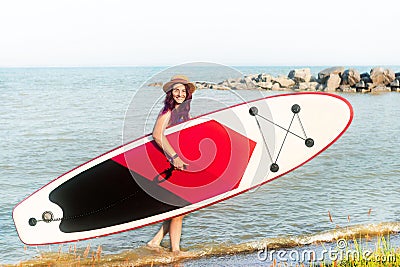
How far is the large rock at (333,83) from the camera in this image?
1156 inches

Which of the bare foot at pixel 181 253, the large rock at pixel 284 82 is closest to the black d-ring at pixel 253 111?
the bare foot at pixel 181 253

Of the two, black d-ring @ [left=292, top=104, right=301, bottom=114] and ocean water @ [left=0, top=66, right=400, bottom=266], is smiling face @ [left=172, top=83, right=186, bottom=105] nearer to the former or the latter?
ocean water @ [left=0, top=66, right=400, bottom=266]

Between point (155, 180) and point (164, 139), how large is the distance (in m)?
0.48

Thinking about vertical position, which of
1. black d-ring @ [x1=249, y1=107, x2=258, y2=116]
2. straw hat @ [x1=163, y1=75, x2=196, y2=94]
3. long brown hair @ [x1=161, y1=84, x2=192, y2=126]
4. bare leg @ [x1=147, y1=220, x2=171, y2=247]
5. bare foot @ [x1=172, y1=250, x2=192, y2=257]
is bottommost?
bare foot @ [x1=172, y1=250, x2=192, y2=257]

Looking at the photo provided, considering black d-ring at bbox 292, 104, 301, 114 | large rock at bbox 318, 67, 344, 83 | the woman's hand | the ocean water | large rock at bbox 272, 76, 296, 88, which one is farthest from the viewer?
large rock at bbox 272, 76, 296, 88

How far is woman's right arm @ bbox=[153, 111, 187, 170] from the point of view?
196 inches

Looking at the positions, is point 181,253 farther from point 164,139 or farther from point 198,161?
point 164,139

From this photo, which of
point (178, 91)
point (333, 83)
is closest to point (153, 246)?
point (178, 91)

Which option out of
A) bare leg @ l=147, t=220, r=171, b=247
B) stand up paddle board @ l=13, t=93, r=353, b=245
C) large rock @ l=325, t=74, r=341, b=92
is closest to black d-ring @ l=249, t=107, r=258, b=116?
stand up paddle board @ l=13, t=93, r=353, b=245

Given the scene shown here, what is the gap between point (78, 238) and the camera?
559cm

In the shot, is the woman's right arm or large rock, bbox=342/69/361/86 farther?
large rock, bbox=342/69/361/86

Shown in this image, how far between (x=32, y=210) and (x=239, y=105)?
2.45 m

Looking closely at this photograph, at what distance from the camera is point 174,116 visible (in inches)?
203

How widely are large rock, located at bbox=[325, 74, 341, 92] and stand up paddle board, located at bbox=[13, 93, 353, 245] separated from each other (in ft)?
79.5
